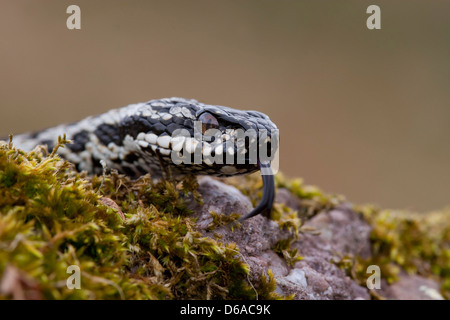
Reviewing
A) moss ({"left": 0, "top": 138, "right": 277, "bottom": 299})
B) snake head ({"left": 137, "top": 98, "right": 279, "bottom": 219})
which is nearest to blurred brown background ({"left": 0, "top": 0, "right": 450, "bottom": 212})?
snake head ({"left": 137, "top": 98, "right": 279, "bottom": 219})

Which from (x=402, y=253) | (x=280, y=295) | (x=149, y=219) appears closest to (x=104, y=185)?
(x=149, y=219)

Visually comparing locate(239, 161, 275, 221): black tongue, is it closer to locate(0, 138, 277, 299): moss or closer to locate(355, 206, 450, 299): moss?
locate(0, 138, 277, 299): moss

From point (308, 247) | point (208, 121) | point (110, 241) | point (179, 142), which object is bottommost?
point (308, 247)

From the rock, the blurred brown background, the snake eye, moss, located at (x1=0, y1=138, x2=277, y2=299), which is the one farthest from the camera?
the blurred brown background

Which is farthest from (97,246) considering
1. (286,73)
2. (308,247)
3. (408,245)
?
(286,73)

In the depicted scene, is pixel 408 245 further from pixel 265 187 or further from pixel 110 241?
pixel 110 241

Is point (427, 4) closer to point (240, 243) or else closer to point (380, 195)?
point (380, 195)
